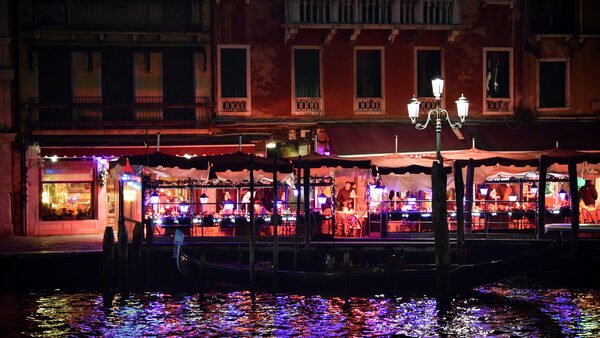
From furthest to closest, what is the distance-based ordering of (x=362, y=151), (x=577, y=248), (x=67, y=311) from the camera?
1. (x=362, y=151)
2. (x=577, y=248)
3. (x=67, y=311)

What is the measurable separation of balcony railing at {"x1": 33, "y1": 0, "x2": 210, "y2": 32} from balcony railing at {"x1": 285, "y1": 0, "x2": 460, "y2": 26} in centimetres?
317

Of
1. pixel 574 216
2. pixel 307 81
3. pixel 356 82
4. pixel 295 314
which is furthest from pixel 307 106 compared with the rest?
pixel 295 314

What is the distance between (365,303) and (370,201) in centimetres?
607

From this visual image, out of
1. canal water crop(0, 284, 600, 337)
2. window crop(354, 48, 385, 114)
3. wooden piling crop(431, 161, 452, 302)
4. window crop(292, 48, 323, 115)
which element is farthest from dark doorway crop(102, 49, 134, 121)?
wooden piling crop(431, 161, 452, 302)

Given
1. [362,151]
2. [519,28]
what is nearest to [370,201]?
[362,151]

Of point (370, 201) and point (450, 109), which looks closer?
point (370, 201)

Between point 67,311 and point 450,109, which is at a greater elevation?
point 450,109

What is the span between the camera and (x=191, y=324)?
72.9ft

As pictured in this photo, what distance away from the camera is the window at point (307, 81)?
34.4 metres

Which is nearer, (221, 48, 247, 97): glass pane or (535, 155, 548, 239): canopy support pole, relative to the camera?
(535, 155, 548, 239): canopy support pole

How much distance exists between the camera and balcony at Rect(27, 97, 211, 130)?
33.4m

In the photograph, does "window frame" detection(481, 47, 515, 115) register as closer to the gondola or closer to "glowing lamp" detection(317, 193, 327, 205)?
"glowing lamp" detection(317, 193, 327, 205)

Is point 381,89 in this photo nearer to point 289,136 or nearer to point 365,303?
point 289,136

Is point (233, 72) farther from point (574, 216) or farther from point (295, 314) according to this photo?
point (295, 314)
